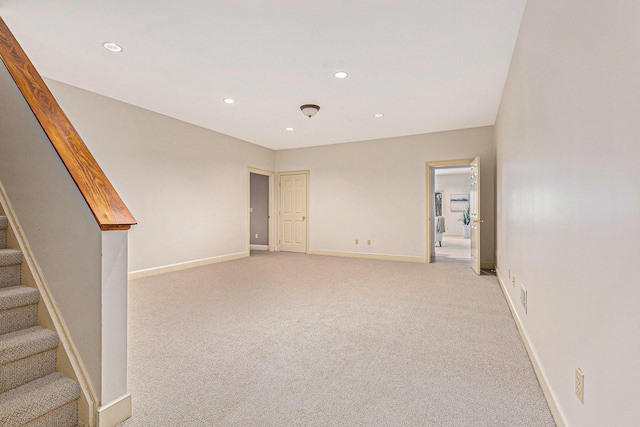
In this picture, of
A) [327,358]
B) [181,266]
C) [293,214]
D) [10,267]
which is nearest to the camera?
[10,267]

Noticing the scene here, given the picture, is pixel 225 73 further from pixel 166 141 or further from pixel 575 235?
pixel 575 235

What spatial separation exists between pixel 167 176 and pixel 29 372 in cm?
400

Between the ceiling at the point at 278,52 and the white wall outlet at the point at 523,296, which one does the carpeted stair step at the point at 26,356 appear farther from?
the white wall outlet at the point at 523,296

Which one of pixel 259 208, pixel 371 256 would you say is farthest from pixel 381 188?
pixel 259 208

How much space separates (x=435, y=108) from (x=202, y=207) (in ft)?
14.3

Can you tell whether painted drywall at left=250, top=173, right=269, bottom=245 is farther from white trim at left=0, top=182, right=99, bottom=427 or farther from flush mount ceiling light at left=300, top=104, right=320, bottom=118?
white trim at left=0, top=182, right=99, bottom=427

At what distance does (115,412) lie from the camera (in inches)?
58.0

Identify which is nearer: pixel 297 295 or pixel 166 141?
pixel 297 295

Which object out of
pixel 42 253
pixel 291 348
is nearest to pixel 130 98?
pixel 42 253

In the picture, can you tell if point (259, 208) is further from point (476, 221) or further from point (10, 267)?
point (10, 267)

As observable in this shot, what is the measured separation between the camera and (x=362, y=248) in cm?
682

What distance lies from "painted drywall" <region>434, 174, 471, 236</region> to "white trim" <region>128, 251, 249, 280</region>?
8.75 metres

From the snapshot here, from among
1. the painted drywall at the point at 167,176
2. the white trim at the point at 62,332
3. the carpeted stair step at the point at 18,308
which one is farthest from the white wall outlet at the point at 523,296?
the painted drywall at the point at 167,176

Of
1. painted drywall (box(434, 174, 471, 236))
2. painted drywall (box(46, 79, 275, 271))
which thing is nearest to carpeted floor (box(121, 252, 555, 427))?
painted drywall (box(46, 79, 275, 271))
